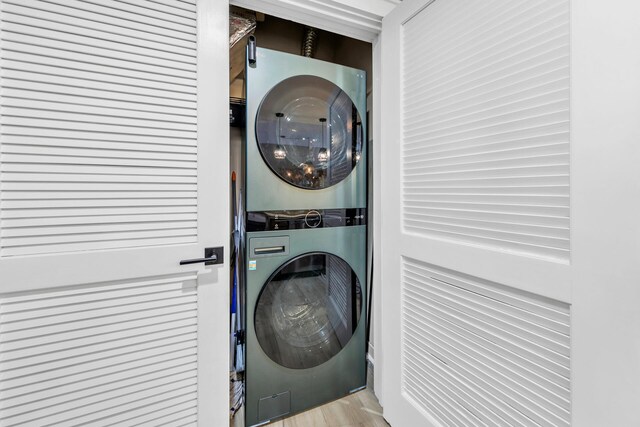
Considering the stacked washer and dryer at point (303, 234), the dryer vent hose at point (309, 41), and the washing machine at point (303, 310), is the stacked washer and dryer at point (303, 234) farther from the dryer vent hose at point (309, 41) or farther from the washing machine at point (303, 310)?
the dryer vent hose at point (309, 41)

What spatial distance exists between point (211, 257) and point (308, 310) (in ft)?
2.16

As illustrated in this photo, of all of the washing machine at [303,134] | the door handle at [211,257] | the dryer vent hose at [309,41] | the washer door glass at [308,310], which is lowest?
the washer door glass at [308,310]

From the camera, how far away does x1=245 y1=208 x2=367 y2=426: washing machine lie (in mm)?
1361

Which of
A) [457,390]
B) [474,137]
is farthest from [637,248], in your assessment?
[457,390]

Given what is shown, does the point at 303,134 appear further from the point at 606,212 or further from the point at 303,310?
the point at 606,212

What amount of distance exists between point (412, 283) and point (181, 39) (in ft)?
4.68

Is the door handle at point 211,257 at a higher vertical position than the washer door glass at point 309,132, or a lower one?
lower

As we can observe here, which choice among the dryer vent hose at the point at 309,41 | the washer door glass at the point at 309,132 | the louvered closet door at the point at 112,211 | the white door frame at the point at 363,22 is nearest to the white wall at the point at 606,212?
the white door frame at the point at 363,22

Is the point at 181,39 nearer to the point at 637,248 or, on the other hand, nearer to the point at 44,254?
the point at 44,254

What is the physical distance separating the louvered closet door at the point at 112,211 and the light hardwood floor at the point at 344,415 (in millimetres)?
483

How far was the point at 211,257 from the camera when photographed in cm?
112

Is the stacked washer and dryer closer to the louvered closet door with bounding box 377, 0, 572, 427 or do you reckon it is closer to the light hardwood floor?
the light hardwood floor

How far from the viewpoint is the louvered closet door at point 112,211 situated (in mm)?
867

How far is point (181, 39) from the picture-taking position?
3.47 feet
